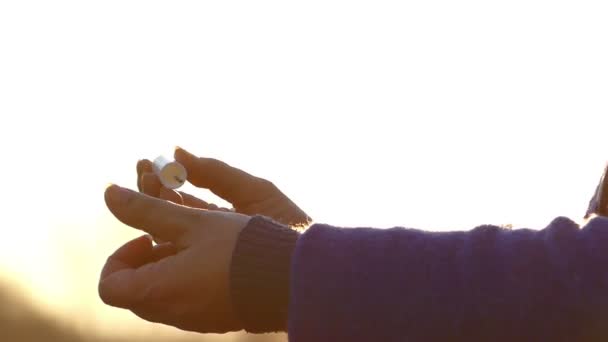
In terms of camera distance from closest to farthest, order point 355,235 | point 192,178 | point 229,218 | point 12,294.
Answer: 1. point 355,235
2. point 229,218
3. point 192,178
4. point 12,294

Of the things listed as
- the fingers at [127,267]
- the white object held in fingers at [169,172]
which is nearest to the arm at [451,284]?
the fingers at [127,267]

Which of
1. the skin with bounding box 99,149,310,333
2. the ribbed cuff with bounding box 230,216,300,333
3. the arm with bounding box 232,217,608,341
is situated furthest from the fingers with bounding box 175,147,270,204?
the arm with bounding box 232,217,608,341

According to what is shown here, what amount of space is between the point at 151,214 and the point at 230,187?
2.07 feet

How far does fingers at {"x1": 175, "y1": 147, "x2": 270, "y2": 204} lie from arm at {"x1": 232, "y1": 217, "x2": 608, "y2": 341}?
0.89m

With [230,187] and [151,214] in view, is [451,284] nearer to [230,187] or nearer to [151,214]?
[151,214]

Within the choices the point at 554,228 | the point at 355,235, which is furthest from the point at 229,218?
the point at 554,228

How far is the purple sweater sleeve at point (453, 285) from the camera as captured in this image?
76.4 inches

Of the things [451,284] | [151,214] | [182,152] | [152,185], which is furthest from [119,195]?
[451,284]

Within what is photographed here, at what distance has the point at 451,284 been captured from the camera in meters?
2.00

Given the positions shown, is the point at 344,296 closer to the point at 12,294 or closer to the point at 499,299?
the point at 499,299

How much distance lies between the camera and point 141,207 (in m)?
2.42

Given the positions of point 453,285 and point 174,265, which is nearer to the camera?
point 453,285

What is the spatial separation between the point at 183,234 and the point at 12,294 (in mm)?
28347

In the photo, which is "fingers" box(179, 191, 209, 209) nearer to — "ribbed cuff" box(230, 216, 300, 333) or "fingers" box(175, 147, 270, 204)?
"fingers" box(175, 147, 270, 204)
